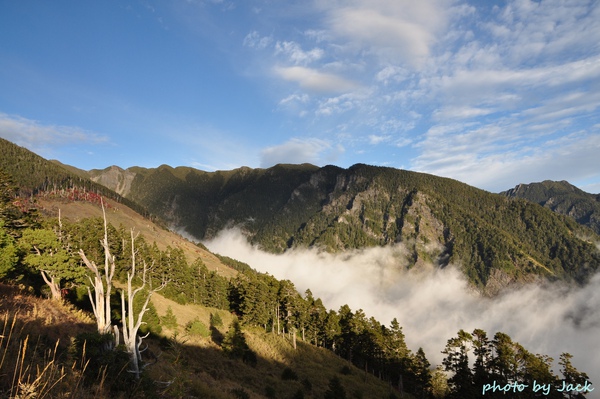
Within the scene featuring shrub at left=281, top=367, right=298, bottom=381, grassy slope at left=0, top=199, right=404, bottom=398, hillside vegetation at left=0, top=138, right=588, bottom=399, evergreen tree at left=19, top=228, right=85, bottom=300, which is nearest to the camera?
grassy slope at left=0, top=199, right=404, bottom=398

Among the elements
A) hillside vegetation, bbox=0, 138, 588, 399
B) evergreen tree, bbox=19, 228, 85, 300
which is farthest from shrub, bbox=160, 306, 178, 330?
evergreen tree, bbox=19, 228, 85, 300

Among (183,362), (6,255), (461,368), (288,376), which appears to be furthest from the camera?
(461,368)

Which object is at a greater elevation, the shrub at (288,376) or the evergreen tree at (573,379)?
the evergreen tree at (573,379)

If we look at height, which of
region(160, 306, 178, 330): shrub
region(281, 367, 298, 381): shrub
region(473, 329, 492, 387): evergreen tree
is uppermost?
region(473, 329, 492, 387): evergreen tree

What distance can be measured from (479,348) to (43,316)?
52.5 metres

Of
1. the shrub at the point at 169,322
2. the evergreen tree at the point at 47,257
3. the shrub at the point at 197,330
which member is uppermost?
→ the evergreen tree at the point at 47,257

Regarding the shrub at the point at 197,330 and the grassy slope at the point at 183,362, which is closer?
the grassy slope at the point at 183,362

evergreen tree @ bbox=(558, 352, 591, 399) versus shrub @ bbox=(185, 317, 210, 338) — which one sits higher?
evergreen tree @ bbox=(558, 352, 591, 399)

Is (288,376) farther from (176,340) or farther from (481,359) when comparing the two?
(481,359)

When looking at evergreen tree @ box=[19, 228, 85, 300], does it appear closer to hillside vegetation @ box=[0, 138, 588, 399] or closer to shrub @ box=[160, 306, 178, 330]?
hillside vegetation @ box=[0, 138, 588, 399]

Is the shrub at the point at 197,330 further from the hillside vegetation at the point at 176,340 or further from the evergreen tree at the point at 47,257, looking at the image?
the evergreen tree at the point at 47,257

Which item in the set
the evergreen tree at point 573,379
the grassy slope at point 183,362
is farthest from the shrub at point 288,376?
the evergreen tree at point 573,379

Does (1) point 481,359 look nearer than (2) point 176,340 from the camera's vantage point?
No

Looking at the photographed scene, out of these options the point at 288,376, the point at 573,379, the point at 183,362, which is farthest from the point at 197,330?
the point at 573,379
